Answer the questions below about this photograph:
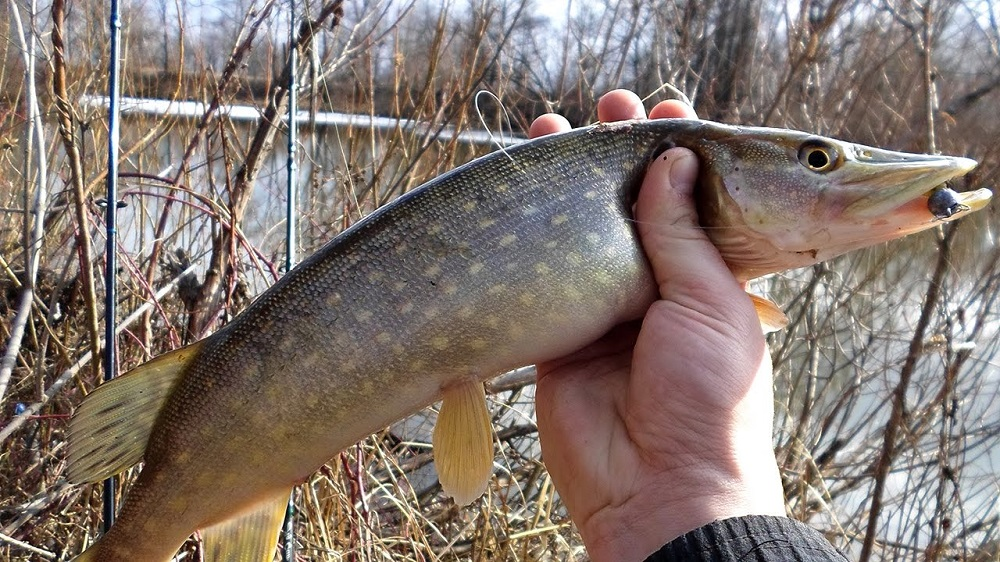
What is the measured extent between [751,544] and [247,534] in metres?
0.98

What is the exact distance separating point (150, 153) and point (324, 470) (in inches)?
100

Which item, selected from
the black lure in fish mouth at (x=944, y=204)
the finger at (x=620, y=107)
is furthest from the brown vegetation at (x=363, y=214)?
the black lure in fish mouth at (x=944, y=204)

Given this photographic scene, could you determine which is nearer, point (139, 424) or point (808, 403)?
point (139, 424)

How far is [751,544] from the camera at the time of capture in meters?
1.21

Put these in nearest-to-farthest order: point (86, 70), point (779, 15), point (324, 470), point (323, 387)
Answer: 1. point (323, 387)
2. point (324, 470)
3. point (86, 70)
4. point (779, 15)

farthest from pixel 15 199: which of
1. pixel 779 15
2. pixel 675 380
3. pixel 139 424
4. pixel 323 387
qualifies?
pixel 779 15

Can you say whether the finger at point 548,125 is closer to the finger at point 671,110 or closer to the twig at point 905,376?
the finger at point 671,110

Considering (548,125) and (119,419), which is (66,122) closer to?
(119,419)

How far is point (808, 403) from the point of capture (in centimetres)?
421

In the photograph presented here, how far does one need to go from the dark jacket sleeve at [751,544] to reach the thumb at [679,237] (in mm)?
415

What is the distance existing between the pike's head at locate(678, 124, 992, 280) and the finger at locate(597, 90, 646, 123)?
1.48 ft

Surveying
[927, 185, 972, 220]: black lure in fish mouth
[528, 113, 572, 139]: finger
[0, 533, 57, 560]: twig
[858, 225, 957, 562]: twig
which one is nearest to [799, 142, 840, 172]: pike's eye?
[927, 185, 972, 220]: black lure in fish mouth

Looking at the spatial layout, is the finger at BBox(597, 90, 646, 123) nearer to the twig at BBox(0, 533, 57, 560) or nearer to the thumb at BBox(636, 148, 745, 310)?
the thumb at BBox(636, 148, 745, 310)

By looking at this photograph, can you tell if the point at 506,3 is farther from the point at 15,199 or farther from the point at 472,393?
the point at 472,393
